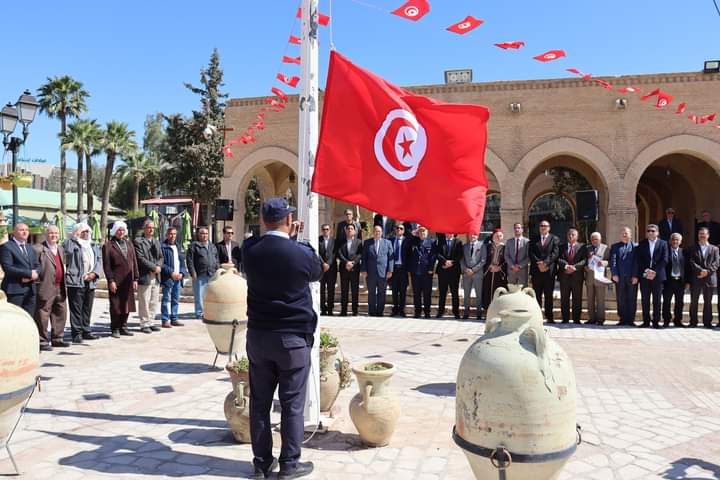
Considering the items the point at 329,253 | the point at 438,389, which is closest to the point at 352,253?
the point at 329,253

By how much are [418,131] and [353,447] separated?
2.76 meters

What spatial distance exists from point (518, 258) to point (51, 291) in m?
8.70

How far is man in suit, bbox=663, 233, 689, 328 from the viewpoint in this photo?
11.5 metres

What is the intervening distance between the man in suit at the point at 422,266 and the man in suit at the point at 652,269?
4189 mm

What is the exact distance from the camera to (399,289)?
520 inches

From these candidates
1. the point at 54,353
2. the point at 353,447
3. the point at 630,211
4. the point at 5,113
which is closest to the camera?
the point at 353,447

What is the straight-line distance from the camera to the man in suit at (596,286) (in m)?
11.9

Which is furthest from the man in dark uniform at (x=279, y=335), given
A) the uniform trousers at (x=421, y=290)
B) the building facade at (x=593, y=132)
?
the building facade at (x=593, y=132)

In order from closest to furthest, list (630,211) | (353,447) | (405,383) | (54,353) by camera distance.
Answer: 1. (353,447)
2. (405,383)
3. (54,353)
4. (630,211)

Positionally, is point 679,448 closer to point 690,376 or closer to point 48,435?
point 690,376

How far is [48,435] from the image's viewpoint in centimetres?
503

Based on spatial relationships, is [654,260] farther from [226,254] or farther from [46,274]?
[46,274]

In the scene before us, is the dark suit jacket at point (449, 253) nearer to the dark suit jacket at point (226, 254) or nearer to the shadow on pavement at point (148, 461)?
the dark suit jacket at point (226, 254)

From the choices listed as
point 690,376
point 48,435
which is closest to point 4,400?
point 48,435
